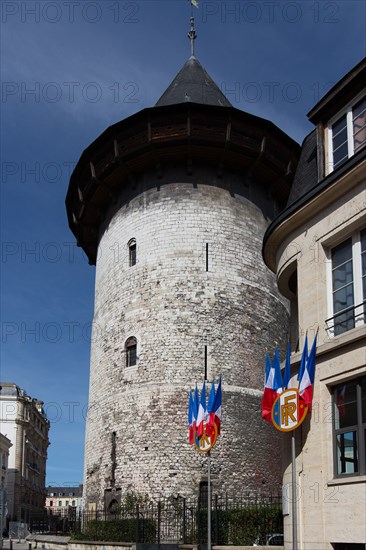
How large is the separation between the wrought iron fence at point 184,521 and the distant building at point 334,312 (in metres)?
6.18

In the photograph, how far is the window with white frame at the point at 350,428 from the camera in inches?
425

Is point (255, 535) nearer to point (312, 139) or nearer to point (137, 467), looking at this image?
point (137, 467)

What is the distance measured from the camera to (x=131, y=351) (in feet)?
87.5

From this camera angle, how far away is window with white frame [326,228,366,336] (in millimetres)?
11523

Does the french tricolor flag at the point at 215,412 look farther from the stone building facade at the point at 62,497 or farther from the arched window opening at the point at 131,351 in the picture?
the stone building facade at the point at 62,497

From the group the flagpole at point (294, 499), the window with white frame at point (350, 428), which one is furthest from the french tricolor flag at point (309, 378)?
the flagpole at point (294, 499)

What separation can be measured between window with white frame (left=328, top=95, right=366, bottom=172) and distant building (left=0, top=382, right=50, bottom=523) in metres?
56.5

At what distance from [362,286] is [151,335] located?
15232mm

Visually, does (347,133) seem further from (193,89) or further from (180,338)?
(193,89)

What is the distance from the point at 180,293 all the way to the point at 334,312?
14304mm

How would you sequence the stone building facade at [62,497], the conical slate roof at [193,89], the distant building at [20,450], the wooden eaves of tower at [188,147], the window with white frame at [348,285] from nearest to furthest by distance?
the window with white frame at [348,285], the wooden eaves of tower at [188,147], the conical slate roof at [193,89], the distant building at [20,450], the stone building facade at [62,497]

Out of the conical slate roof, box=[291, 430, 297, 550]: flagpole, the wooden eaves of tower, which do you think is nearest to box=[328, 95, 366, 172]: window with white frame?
box=[291, 430, 297, 550]: flagpole

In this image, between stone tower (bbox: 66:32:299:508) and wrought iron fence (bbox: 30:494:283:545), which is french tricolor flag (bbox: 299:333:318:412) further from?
stone tower (bbox: 66:32:299:508)

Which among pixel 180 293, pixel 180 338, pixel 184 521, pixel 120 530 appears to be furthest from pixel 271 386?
pixel 180 293
